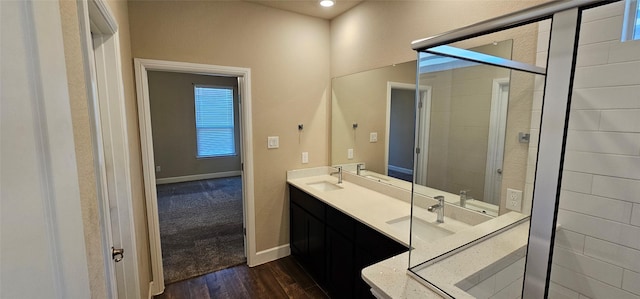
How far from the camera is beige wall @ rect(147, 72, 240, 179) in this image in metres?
5.74

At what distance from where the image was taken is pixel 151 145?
7.77ft

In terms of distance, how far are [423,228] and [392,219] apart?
0.29 m

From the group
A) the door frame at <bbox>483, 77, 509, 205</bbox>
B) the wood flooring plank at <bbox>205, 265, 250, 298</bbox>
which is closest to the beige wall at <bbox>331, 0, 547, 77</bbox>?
the door frame at <bbox>483, 77, 509, 205</bbox>

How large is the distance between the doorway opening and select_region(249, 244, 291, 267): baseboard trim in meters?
0.59

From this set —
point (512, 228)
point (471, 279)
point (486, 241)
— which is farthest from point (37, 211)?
point (512, 228)

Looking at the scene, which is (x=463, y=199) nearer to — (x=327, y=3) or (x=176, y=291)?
(x=327, y=3)

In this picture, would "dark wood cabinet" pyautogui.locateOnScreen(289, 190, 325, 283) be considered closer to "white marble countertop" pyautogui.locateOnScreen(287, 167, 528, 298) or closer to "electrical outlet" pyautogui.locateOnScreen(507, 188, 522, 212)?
"white marble countertop" pyautogui.locateOnScreen(287, 167, 528, 298)

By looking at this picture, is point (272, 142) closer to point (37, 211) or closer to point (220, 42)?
point (220, 42)

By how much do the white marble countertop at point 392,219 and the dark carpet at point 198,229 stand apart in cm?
118

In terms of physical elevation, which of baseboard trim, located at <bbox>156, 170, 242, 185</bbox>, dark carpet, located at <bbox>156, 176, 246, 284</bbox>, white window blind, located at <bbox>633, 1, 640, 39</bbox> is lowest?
dark carpet, located at <bbox>156, 176, 246, 284</bbox>

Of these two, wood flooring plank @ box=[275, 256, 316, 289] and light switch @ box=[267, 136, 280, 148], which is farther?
light switch @ box=[267, 136, 280, 148]

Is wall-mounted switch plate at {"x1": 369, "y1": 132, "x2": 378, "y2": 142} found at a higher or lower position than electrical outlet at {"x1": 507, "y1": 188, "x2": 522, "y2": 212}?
higher

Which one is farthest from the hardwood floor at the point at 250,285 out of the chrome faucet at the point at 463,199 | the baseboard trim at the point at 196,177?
the baseboard trim at the point at 196,177

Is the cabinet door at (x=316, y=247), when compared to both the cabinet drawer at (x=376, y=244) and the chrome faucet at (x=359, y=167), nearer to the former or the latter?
the cabinet drawer at (x=376, y=244)
